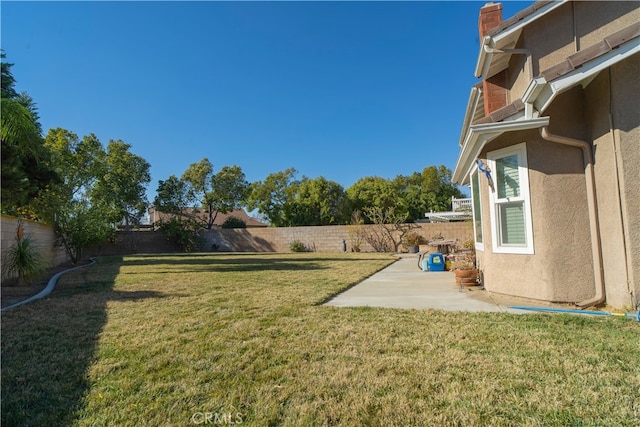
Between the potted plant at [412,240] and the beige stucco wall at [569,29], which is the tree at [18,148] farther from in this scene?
the potted plant at [412,240]

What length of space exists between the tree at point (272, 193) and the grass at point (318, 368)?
39.1 meters

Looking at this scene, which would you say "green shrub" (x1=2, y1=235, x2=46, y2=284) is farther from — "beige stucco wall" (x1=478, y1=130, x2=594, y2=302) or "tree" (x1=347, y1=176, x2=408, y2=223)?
"tree" (x1=347, y1=176, x2=408, y2=223)

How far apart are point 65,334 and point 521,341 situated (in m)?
6.22

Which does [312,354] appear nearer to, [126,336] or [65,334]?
[126,336]

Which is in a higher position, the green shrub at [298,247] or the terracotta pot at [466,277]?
the green shrub at [298,247]

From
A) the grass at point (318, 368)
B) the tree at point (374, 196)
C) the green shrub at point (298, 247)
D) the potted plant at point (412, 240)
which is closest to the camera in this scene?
the grass at point (318, 368)

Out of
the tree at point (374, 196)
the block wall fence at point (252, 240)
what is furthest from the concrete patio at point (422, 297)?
the tree at point (374, 196)

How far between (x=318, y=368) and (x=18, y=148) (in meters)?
11.4

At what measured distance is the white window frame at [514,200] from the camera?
6.33 m

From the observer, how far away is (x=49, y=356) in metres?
4.14

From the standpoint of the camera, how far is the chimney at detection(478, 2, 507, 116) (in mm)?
8094

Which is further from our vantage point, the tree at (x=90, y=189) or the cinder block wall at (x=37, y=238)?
the tree at (x=90, y=189)

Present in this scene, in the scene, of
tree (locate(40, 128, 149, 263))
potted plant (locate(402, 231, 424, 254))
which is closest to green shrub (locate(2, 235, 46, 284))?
tree (locate(40, 128, 149, 263))

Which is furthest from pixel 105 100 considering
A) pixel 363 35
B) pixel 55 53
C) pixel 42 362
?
pixel 42 362
